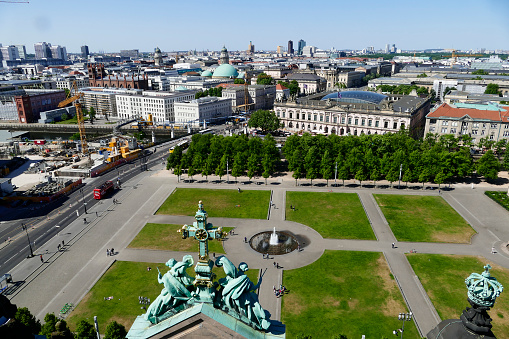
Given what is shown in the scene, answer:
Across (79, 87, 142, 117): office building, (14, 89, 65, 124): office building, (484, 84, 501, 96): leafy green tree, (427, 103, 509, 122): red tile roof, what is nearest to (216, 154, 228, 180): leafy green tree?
(427, 103, 509, 122): red tile roof

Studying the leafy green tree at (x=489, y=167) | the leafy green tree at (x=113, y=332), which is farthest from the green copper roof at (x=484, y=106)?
the leafy green tree at (x=113, y=332)

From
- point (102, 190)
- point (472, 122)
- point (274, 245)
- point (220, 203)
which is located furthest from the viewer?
point (472, 122)

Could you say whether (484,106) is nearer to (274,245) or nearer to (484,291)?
(274,245)

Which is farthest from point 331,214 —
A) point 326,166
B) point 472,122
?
point 472,122

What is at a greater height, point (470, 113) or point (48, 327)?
point (470, 113)

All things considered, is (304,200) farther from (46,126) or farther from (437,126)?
(46,126)

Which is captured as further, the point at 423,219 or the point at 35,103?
the point at 35,103
